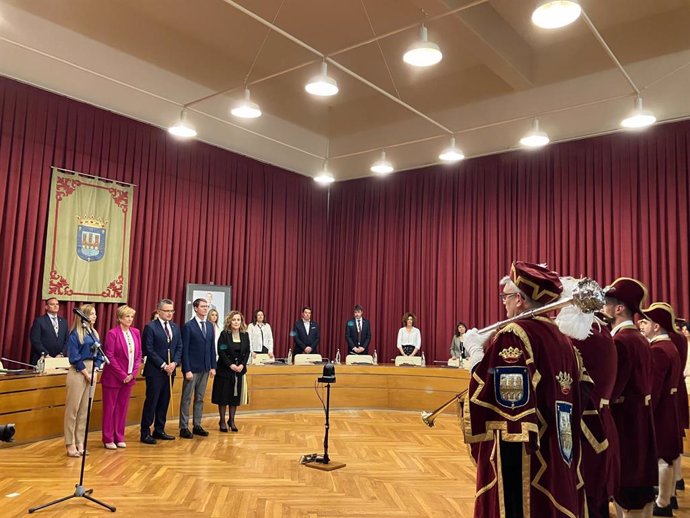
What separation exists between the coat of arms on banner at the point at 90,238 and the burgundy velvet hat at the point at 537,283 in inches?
290

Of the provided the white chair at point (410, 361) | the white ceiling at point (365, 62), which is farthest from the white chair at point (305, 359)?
the white ceiling at point (365, 62)

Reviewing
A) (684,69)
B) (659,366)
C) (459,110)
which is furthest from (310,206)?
(659,366)

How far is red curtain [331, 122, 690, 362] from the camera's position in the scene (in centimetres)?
847

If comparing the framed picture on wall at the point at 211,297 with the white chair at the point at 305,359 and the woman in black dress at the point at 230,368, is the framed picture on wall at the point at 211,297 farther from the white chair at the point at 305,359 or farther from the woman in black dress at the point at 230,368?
the woman in black dress at the point at 230,368

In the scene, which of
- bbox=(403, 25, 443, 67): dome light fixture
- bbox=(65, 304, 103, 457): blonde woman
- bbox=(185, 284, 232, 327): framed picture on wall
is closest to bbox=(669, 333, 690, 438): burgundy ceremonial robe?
bbox=(403, 25, 443, 67): dome light fixture

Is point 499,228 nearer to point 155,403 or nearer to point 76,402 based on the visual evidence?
point 155,403

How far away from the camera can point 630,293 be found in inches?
140

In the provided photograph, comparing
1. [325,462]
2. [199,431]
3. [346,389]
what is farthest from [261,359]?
[325,462]

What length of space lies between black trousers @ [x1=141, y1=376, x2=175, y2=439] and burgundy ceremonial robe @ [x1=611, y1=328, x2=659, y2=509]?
4679 millimetres

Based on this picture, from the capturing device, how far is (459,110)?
33.9ft

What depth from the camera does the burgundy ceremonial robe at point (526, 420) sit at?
2182 millimetres

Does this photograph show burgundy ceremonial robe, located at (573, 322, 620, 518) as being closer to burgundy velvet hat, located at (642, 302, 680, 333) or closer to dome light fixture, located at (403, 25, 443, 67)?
burgundy velvet hat, located at (642, 302, 680, 333)

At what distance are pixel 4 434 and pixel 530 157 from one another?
938cm

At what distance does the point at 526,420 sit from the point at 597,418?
929 millimetres
